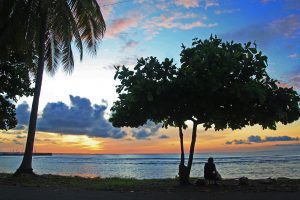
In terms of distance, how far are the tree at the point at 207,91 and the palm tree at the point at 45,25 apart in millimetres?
6108

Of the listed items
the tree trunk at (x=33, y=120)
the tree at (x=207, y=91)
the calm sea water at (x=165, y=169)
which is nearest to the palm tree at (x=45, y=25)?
the tree trunk at (x=33, y=120)

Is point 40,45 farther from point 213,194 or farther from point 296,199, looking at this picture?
point 296,199

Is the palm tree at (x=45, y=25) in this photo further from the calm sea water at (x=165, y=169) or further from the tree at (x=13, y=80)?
the calm sea water at (x=165, y=169)

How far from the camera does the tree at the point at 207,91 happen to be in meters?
15.3

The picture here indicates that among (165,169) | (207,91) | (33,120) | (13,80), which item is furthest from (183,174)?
(165,169)

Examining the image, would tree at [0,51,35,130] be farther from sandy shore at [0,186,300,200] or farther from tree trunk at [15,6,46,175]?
sandy shore at [0,186,300,200]

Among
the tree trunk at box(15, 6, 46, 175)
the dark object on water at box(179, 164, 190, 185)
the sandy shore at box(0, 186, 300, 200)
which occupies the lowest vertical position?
the sandy shore at box(0, 186, 300, 200)

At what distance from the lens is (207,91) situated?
1560 centimetres

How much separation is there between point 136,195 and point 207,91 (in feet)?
15.7

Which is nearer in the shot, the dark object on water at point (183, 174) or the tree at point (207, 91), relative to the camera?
the tree at point (207, 91)

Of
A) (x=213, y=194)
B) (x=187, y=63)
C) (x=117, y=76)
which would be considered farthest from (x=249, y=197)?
(x=117, y=76)

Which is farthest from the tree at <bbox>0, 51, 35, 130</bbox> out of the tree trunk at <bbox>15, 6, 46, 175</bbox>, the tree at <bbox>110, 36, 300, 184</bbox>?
the tree at <bbox>110, 36, 300, 184</bbox>

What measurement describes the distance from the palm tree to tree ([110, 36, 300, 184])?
611cm

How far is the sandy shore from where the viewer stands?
12.9m
